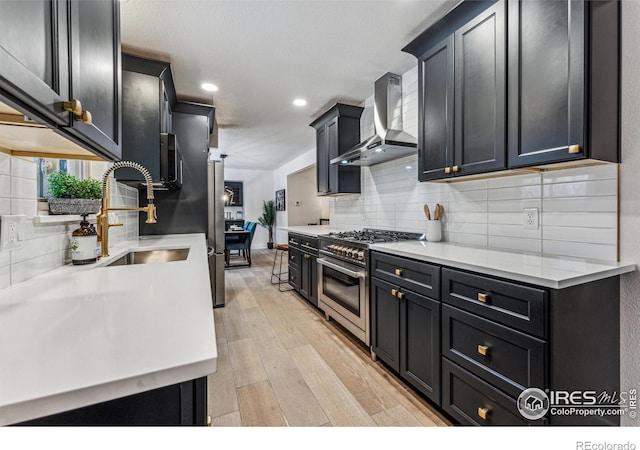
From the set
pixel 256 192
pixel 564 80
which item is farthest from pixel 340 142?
pixel 256 192

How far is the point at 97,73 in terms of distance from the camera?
3.14 feet

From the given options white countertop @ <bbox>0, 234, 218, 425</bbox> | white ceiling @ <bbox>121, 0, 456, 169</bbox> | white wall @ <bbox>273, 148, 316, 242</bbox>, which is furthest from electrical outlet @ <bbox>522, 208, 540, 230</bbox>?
white wall @ <bbox>273, 148, 316, 242</bbox>

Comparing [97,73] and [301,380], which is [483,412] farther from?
[97,73]

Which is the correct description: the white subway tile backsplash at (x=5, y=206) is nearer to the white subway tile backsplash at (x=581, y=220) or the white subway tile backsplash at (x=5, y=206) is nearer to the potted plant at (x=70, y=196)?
the potted plant at (x=70, y=196)

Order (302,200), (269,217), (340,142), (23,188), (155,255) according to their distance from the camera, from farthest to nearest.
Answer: (269,217)
(302,200)
(340,142)
(155,255)
(23,188)

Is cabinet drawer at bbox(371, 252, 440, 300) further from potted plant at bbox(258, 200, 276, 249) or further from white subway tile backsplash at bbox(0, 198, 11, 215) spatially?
potted plant at bbox(258, 200, 276, 249)

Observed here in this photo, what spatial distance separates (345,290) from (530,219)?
4.94 ft

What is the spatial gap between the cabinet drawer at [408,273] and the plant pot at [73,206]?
1795mm

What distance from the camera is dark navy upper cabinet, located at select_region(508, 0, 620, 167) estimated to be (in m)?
1.24

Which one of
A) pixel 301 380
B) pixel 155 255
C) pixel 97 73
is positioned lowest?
pixel 301 380

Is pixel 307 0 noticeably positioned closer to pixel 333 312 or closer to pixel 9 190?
pixel 9 190

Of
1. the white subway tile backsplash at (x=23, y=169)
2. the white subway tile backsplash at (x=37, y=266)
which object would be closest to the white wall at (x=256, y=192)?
the white subway tile backsplash at (x=37, y=266)
